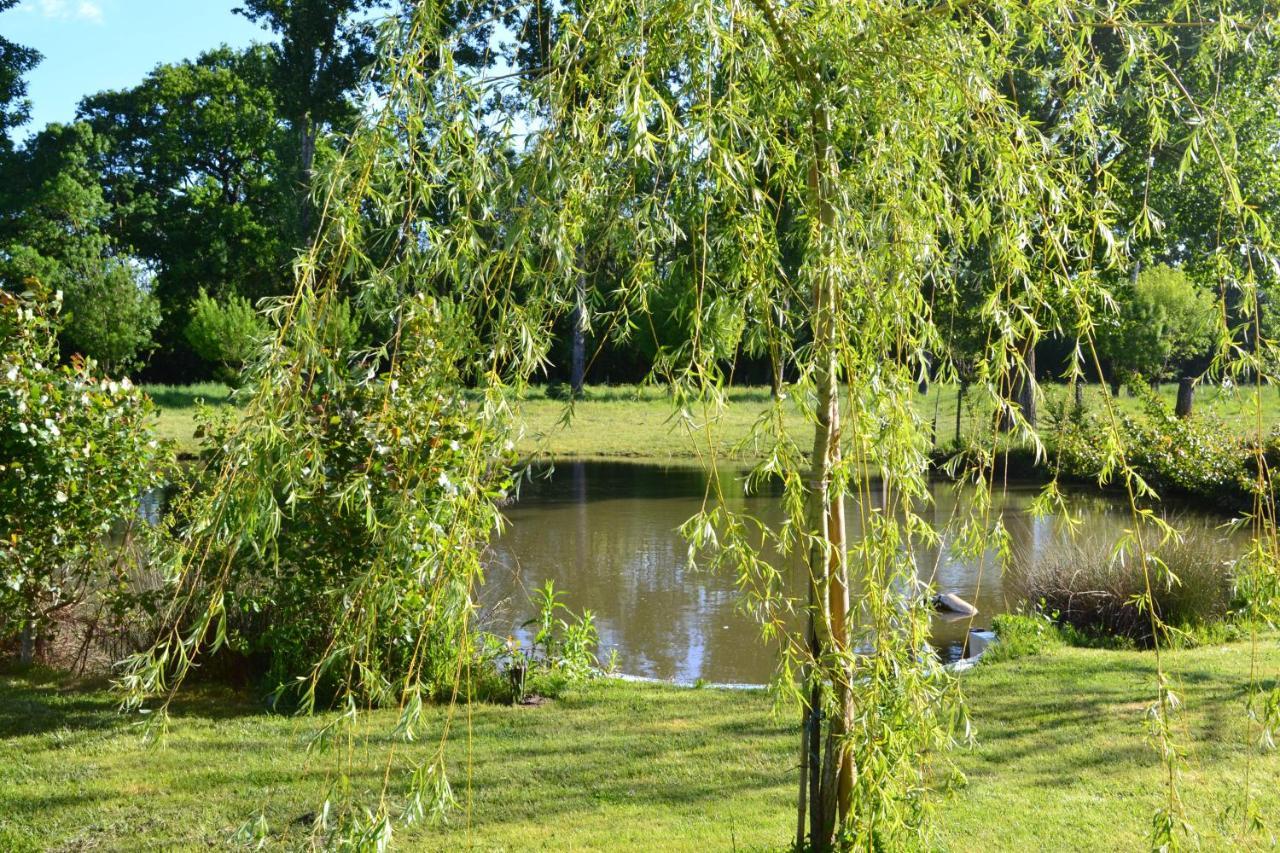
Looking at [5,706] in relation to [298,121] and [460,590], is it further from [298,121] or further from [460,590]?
[298,121]

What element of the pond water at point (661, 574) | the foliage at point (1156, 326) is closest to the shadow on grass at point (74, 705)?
the pond water at point (661, 574)

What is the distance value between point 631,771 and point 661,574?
572cm

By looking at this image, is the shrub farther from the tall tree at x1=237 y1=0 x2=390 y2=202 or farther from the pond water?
the tall tree at x1=237 y1=0 x2=390 y2=202

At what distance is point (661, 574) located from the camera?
10555 millimetres

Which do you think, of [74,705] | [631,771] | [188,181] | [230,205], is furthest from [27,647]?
[188,181]

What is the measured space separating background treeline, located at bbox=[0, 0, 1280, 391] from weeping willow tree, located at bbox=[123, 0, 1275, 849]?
10.7m

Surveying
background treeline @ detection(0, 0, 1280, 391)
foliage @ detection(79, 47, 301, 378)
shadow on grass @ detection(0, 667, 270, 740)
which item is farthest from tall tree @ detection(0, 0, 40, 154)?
shadow on grass @ detection(0, 667, 270, 740)

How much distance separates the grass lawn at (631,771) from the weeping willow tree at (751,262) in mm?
1021

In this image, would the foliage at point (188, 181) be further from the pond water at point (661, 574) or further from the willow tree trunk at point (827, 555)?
the willow tree trunk at point (827, 555)

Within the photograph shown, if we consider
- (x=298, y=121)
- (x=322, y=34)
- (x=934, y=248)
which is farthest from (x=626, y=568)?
(x=298, y=121)

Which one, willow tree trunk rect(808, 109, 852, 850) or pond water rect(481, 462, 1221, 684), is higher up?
willow tree trunk rect(808, 109, 852, 850)

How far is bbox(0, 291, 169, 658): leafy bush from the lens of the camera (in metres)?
5.66

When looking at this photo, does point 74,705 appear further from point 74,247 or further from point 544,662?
point 74,247

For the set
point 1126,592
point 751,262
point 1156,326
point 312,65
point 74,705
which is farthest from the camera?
point 1156,326
